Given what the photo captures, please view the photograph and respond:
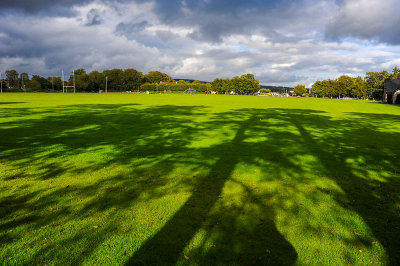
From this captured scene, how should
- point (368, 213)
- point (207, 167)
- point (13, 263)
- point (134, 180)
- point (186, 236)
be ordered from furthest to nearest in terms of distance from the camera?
point (207, 167) → point (134, 180) → point (368, 213) → point (186, 236) → point (13, 263)

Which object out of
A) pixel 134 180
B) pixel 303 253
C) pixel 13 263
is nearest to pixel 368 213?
pixel 303 253

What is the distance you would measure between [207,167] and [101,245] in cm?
428

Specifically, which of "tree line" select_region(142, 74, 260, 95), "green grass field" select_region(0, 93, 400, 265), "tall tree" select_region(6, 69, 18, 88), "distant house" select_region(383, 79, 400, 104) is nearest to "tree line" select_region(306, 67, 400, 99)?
"distant house" select_region(383, 79, 400, 104)

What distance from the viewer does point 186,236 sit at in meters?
4.14

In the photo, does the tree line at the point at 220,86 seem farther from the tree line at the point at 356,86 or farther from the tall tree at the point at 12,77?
the tall tree at the point at 12,77

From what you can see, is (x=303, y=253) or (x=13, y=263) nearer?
(x=13, y=263)

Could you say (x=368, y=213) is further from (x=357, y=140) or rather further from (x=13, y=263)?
(x=357, y=140)

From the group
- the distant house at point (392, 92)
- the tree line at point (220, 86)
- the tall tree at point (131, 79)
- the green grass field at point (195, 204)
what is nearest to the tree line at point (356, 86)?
the distant house at point (392, 92)

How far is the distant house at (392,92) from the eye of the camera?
184ft

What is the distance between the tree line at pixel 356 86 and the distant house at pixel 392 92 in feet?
121

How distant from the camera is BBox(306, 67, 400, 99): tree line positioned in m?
100

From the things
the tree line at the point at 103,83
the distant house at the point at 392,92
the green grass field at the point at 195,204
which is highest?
the tree line at the point at 103,83

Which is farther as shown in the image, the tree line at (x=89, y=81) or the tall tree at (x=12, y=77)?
the tall tree at (x=12, y=77)

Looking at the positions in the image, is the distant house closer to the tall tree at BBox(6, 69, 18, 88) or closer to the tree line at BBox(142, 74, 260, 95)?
the tree line at BBox(142, 74, 260, 95)
